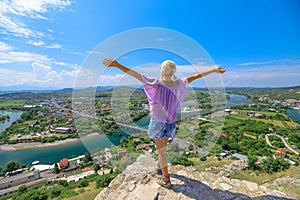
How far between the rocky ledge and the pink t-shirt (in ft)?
2.31

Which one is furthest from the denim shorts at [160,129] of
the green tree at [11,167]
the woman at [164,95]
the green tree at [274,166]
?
the green tree at [11,167]

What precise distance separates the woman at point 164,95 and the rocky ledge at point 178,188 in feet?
1.34

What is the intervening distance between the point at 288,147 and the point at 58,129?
25185 mm

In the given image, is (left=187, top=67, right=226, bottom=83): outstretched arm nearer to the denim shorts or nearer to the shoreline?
the denim shorts

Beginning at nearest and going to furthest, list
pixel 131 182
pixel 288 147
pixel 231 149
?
pixel 131 182 < pixel 231 149 < pixel 288 147

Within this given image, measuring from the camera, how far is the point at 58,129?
20.4 meters

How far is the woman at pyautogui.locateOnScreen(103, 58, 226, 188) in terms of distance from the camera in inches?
52.4

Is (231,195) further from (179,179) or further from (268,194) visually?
(179,179)

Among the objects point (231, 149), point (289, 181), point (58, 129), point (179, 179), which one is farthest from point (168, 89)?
point (58, 129)

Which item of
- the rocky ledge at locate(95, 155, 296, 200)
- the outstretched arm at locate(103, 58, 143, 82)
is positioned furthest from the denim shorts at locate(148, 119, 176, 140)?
the rocky ledge at locate(95, 155, 296, 200)

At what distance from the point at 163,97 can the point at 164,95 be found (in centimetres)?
2

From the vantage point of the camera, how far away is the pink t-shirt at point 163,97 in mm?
1346

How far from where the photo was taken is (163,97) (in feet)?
4.53

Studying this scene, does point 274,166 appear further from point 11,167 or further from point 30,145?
point 30,145
